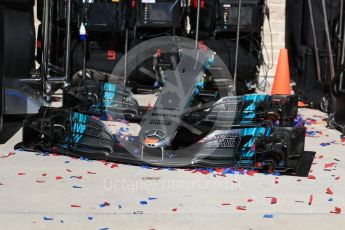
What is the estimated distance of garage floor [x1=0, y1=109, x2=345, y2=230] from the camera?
172 inches

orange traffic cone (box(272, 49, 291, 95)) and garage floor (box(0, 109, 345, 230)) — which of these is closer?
garage floor (box(0, 109, 345, 230))

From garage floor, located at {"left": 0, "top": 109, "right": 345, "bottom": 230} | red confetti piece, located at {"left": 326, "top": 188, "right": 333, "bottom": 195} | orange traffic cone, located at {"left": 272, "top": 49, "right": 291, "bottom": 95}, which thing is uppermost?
orange traffic cone, located at {"left": 272, "top": 49, "right": 291, "bottom": 95}

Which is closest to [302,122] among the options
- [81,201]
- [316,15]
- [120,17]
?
[316,15]

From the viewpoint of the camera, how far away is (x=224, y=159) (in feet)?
18.4

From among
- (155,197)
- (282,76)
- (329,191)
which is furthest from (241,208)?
(282,76)

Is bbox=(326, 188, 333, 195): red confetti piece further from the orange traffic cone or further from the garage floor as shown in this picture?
A: the orange traffic cone

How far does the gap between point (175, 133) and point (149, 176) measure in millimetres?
627

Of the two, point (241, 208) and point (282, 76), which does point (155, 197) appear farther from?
point (282, 76)

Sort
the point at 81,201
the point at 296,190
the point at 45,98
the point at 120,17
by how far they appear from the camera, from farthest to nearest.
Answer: the point at 120,17 < the point at 45,98 < the point at 296,190 < the point at 81,201

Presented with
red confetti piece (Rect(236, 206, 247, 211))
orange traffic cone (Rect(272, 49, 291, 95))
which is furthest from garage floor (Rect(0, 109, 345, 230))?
orange traffic cone (Rect(272, 49, 291, 95))

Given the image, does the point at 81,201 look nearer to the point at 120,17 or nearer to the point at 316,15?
the point at 120,17

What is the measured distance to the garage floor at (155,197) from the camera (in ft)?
14.4

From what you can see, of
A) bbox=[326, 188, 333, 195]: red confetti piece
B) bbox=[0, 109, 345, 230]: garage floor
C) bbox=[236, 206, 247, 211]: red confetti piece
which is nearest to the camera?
bbox=[0, 109, 345, 230]: garage floor

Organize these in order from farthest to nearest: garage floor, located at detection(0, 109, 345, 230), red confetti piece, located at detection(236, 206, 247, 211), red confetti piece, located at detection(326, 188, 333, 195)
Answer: red confetti piece, located at detection(326, 188, 333, 195)
red confetti piece, located at detection(236, 206, 247, 211)
garage floor, located at detection(0, 109, 345, 230)
